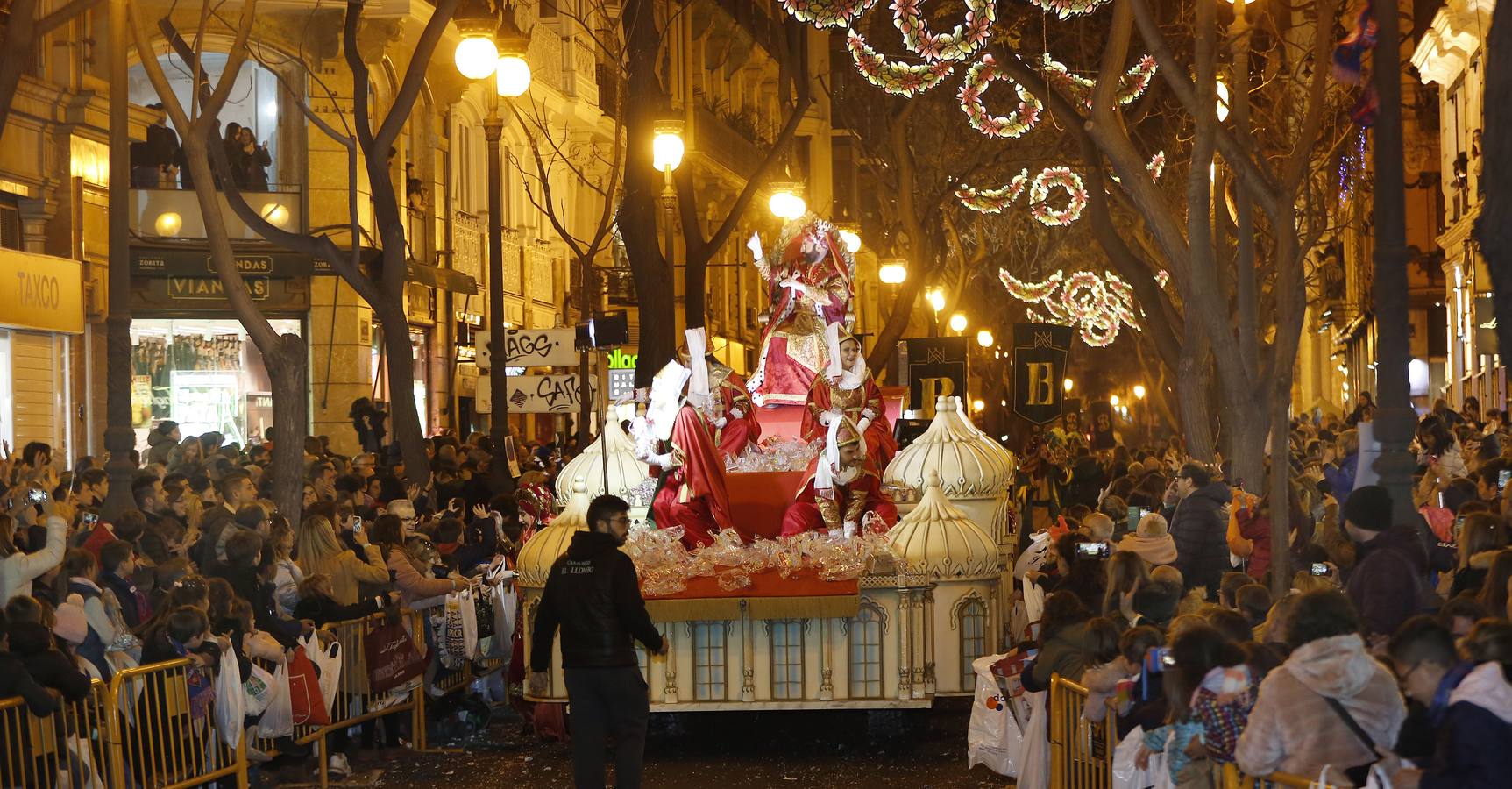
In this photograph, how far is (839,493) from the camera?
1480cm

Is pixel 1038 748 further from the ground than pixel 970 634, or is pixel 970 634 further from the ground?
pixel 970 634

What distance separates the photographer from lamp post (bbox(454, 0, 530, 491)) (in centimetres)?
1908

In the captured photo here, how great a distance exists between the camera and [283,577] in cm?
1302

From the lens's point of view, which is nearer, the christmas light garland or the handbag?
the handbag

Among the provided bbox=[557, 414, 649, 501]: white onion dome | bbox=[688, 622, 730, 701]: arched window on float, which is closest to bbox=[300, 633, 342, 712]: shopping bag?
bbox=[688, 622, 730, 701]: arched window on float

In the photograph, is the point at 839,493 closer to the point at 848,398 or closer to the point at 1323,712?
the point at 848,398

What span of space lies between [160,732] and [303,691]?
4.59 feet

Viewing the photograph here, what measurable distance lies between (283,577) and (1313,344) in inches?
2324

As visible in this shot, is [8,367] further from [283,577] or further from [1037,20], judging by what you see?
[1037,20]

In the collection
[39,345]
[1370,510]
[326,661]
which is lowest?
[326,661]

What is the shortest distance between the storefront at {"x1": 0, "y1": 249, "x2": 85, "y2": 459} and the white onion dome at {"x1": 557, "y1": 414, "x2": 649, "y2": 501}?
994cm

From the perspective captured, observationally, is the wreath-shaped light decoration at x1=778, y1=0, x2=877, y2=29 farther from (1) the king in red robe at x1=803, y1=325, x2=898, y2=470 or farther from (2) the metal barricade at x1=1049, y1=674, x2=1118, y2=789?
(2) the metal barricade at x1=1049, y1=674, x2=1118, y2=789

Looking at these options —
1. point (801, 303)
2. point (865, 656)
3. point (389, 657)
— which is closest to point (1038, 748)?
point (865, 656)

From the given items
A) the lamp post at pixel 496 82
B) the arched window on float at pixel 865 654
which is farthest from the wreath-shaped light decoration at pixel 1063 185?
the arched window on float at pixel 865 654
